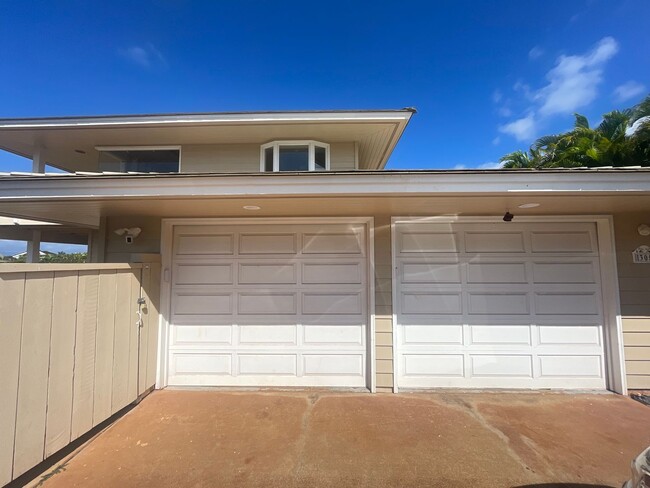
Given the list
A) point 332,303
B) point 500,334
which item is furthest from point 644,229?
point 332,303

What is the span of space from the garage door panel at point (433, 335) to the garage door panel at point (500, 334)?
201mm

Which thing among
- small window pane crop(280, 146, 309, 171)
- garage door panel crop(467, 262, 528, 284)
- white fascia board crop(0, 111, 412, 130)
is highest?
white fascia board crop(0, 111, 412, 130)

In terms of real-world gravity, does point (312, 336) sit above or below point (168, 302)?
below

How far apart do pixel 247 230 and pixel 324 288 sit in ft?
4.84

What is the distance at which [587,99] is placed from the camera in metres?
11.9

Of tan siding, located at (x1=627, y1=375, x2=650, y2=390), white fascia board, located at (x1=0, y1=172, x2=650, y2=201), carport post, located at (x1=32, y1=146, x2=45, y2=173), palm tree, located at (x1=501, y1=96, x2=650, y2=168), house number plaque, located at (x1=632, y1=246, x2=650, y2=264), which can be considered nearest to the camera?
white fascia board, located at (x1=0, y1=172, x2=650, y2=201)

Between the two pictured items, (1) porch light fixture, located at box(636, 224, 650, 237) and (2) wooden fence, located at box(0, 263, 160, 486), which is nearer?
(2) wooden fence, located at box(0, 263, 160, 486)

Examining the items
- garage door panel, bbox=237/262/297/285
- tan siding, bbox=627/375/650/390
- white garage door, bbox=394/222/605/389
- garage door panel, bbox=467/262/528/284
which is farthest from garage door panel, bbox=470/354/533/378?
garage door panel, bbox=237/262/297/285

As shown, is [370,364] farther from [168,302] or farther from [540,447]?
[168,302]

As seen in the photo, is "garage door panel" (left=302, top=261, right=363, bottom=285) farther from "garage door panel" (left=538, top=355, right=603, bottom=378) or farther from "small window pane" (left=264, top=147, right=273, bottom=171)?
"garage door panel" (left=538, top=355, right=603, bottom=378)

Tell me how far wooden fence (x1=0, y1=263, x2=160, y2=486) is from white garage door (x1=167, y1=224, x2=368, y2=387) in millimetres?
758

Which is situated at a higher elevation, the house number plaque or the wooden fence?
the house number plaque

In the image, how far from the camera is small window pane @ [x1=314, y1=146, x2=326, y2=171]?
5.53 meters

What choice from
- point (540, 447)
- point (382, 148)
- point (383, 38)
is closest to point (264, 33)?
point (383, 38)
